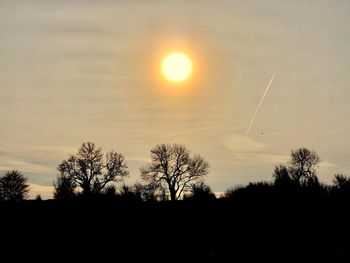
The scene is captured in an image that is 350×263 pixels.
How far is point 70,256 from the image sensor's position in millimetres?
12062

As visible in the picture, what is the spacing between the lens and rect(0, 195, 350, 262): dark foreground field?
11.8 metres

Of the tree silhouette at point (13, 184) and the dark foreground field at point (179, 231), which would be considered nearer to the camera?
the dark foreground field at point (179, 231)

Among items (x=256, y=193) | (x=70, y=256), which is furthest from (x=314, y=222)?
(x=70, y=256)

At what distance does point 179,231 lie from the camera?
15281 mm

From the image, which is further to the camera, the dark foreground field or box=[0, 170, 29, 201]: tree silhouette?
box=[0, 170, 29, 201]: tree silhouette

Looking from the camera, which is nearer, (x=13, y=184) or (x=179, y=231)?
(x=179, y=231)

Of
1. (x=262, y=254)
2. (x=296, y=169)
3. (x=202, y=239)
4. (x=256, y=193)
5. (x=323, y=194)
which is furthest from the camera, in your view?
(x=296, y=169)

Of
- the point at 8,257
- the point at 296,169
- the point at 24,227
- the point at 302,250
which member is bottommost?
the point at 302,250

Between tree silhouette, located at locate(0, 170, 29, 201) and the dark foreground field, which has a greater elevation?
tree silhouette, located at locate(0, 170, 29, 201)

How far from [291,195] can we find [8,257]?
14337 millimetres

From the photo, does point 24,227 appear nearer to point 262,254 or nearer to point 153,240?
point 153,240

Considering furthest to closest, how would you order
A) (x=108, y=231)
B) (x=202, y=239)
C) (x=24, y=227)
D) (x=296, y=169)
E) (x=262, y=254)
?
(x=296, y=169)
(x=24, y=227)
(x=108, y=231)
(x=202, y=239)
(x=262, y=254)

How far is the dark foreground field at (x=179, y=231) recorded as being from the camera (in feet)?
38.8

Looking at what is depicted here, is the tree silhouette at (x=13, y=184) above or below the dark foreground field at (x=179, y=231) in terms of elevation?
above
